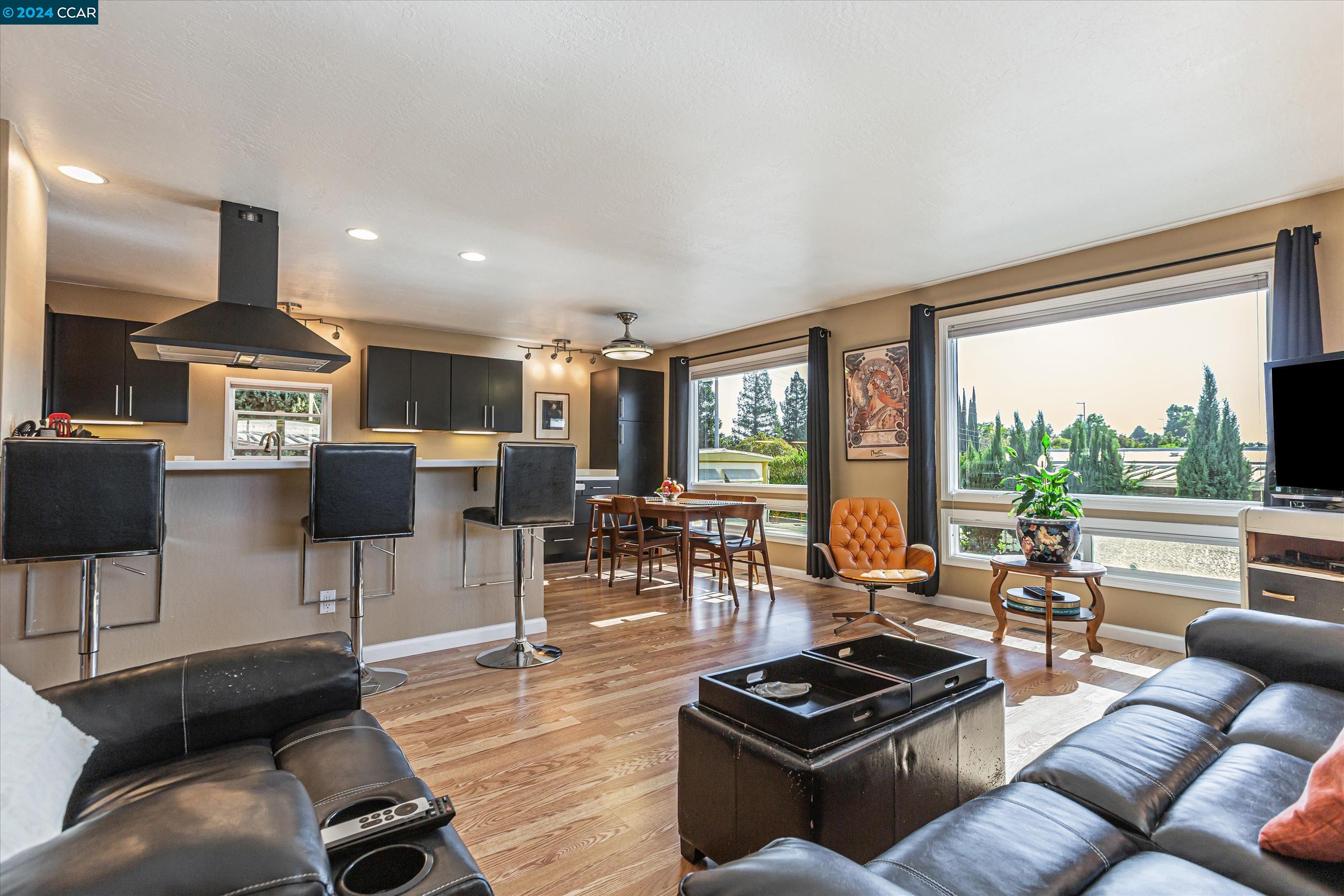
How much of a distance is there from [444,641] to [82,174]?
298 cm

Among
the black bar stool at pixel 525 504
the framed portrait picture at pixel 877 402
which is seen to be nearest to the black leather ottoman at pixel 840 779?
the black bar stool at pixel 525 504

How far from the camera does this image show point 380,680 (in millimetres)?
3238

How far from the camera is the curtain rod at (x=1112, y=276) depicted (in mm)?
3533

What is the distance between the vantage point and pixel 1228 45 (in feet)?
7.10

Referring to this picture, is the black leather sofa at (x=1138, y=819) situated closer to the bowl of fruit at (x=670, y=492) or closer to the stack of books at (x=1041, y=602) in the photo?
the stack of books at (x=1041, y=602)

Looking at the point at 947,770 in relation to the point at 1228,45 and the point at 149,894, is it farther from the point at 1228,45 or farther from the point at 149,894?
the point at 1228,45

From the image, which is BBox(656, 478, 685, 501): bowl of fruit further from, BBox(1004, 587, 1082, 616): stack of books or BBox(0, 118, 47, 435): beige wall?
BBox(0, 118, 47, 435): beige wall

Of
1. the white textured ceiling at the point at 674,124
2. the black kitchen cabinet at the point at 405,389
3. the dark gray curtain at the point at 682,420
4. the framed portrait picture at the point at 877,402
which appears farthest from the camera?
the dark gray curtain at the point at 682,420

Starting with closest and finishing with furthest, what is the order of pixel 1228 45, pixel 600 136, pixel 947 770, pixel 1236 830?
pixel 1236 830, pixel 947 770, pixel 1228 45, pixel 600 136

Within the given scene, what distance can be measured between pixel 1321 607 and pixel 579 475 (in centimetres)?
610

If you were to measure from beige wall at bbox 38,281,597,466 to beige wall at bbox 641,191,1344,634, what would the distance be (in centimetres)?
249

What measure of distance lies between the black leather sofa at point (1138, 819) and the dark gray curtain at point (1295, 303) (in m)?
2.21

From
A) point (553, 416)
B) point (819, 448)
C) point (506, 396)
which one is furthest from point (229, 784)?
point (553, 416)

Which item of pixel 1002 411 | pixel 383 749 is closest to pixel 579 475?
pixel 1002 411
